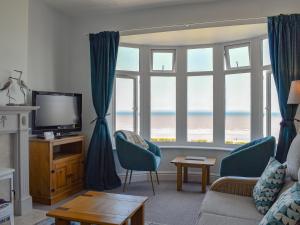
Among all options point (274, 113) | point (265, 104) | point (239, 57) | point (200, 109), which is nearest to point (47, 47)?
point (200, 109)

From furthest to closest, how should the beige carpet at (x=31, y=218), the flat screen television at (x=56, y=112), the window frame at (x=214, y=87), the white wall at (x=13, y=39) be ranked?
1. the window frame at (x=214, y=87)
2. the flat screen television at (x=56, y=112)
3. the white wall at (x=13, y=39)
4. the beige carpet at (x=31, y=218)

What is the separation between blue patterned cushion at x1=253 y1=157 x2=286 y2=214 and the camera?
2092 mm

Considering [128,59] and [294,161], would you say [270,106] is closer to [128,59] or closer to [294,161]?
[294,161]

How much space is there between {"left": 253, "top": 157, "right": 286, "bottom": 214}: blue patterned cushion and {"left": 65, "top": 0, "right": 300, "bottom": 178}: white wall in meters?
2.41

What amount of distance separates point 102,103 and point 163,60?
1565 mm

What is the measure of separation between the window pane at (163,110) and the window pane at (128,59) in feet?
1.43

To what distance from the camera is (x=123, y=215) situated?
208cm

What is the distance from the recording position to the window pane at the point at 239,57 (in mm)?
4652

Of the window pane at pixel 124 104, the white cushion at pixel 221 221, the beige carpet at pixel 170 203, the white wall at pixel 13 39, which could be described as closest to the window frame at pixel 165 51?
the window pane at pixel 124 104

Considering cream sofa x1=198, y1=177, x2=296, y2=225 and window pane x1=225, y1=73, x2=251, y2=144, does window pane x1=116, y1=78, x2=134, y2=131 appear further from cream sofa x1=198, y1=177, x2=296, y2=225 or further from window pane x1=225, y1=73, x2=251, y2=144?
cream sofa x1=198, y1=177, x2=296, y2=225

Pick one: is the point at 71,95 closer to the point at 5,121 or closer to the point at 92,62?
the point at 92,62

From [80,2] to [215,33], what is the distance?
221 cm

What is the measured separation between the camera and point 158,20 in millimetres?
4172

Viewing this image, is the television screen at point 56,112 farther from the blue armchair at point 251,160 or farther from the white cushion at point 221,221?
the white cushion at point 221,221
